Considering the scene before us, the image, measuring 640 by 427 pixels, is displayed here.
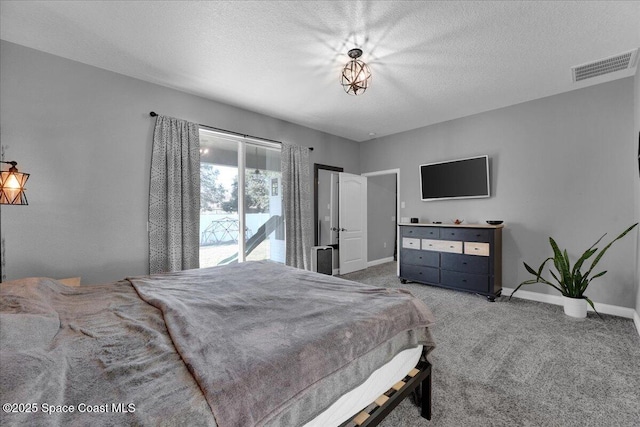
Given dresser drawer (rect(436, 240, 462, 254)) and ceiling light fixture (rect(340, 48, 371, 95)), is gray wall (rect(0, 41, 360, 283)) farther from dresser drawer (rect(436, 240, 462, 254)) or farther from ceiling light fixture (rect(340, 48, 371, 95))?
dresser drawer (rect(436, 240, 462, 254))

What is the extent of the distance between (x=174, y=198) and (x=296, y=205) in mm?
1884

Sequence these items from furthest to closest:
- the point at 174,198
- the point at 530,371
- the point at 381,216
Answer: the point at 381,216, the point at 174,198, the point at 530,371

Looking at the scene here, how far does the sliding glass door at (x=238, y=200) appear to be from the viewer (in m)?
3.68

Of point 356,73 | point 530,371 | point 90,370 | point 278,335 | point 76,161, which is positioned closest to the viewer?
point 90,370

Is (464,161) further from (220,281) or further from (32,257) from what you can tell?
(32,257)

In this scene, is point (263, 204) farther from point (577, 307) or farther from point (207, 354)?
point (577, 307)

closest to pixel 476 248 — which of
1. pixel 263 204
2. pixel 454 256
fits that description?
pixel 454 256

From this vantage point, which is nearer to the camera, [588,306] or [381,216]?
[588,306]

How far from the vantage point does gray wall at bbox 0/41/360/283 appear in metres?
2.42

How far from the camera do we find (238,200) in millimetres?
3994

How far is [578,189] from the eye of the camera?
3352mm

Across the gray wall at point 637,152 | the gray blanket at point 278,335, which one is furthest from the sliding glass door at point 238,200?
the gray wall at point 637,152

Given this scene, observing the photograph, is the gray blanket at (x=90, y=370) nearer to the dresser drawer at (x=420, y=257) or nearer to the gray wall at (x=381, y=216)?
the dresser drawer at (x=420, y=257)

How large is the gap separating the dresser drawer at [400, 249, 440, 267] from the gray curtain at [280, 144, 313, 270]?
5.52ft
